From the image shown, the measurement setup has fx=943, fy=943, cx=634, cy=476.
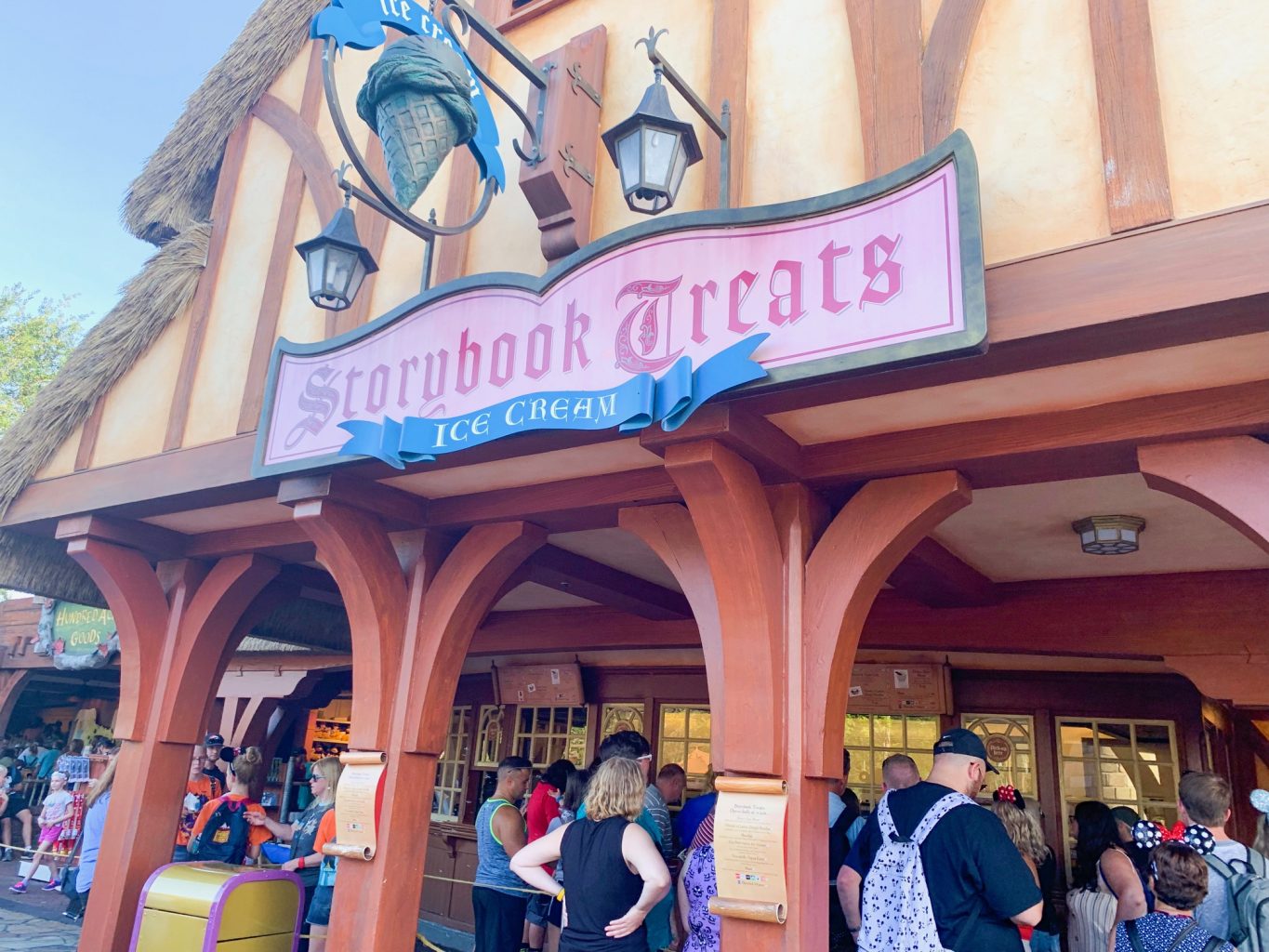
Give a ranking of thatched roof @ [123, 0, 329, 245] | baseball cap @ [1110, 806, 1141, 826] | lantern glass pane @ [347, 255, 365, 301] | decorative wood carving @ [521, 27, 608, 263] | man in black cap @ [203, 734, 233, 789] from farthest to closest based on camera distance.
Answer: man in black cap @ [203, 734, 233, 789]
thatched roof @ [123, 0, 329, 245]
baseball cap @ [1110, 806, 1141, 826]
lantern glass pane @ [347, 255, 365, 301]
decorative wood carving @ [521, 27, 608, 263]

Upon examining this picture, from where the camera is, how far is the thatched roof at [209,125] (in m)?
6.57

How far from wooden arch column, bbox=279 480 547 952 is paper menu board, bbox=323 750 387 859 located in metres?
0.04

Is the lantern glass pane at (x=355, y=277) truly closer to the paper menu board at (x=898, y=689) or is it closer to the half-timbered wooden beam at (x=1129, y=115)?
the half-timbered wooden beam at (x=1129, y=115)

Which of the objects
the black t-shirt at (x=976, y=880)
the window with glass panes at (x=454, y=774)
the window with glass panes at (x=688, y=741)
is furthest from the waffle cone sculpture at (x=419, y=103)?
the window with glass panes at (x=454, y=774)

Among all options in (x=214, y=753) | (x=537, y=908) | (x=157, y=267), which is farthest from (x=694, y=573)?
(x=214, y=753)

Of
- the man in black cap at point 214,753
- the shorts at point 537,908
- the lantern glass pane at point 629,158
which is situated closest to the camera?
the lantern glass pane at point 629,158

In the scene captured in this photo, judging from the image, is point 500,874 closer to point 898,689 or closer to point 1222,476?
point 898,689

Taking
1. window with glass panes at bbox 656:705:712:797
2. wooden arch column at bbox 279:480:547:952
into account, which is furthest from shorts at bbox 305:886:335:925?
window with glass panes at bbox 656:705:712:797

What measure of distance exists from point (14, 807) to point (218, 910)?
10430mm

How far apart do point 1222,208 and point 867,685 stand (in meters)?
4.73

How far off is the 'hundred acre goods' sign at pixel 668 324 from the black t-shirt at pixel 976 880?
1615 mm

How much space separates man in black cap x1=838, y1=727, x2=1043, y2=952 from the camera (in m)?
3.11

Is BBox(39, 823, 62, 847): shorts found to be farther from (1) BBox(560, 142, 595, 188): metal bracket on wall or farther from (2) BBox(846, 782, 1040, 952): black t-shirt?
(2) BBox(846, 782, 1040, 952): black t-shirt

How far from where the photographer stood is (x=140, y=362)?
6398 millimetres
